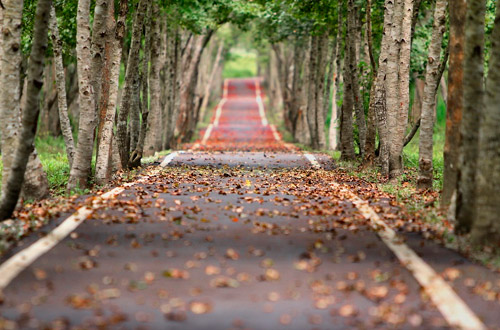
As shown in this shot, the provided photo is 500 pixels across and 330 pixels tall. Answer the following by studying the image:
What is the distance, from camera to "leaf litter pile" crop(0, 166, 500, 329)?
664 cm

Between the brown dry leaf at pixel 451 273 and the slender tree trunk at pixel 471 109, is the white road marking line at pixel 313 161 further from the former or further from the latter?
the brown dry leaf at pixel 451 273

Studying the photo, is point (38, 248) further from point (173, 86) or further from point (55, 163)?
point (173, 86)

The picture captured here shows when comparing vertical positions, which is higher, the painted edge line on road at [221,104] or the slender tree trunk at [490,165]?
the slender tree trunk at [490,165]

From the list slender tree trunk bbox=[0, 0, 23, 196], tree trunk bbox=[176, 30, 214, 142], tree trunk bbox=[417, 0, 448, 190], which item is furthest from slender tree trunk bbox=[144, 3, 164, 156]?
slender tree trunk bbox=[0, 0, 23, 196]

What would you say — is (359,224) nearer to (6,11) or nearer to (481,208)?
(481,208)

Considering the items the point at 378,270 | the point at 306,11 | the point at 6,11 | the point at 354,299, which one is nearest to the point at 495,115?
the point at 378,270

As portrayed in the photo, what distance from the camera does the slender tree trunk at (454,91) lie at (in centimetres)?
1205

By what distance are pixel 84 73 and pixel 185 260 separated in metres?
7.64

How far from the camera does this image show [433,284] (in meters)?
7.66

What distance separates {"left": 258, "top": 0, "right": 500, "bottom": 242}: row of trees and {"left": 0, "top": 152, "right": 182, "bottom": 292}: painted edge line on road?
4.82 metres

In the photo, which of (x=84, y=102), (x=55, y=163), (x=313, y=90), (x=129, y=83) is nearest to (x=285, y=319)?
(x=84, y=102)

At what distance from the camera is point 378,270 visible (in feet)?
27.2

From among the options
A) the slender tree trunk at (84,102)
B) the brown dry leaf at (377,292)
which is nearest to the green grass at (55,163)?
the slender tree trunk at (84,102)

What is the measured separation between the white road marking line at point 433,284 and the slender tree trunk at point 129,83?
8.99 meters
